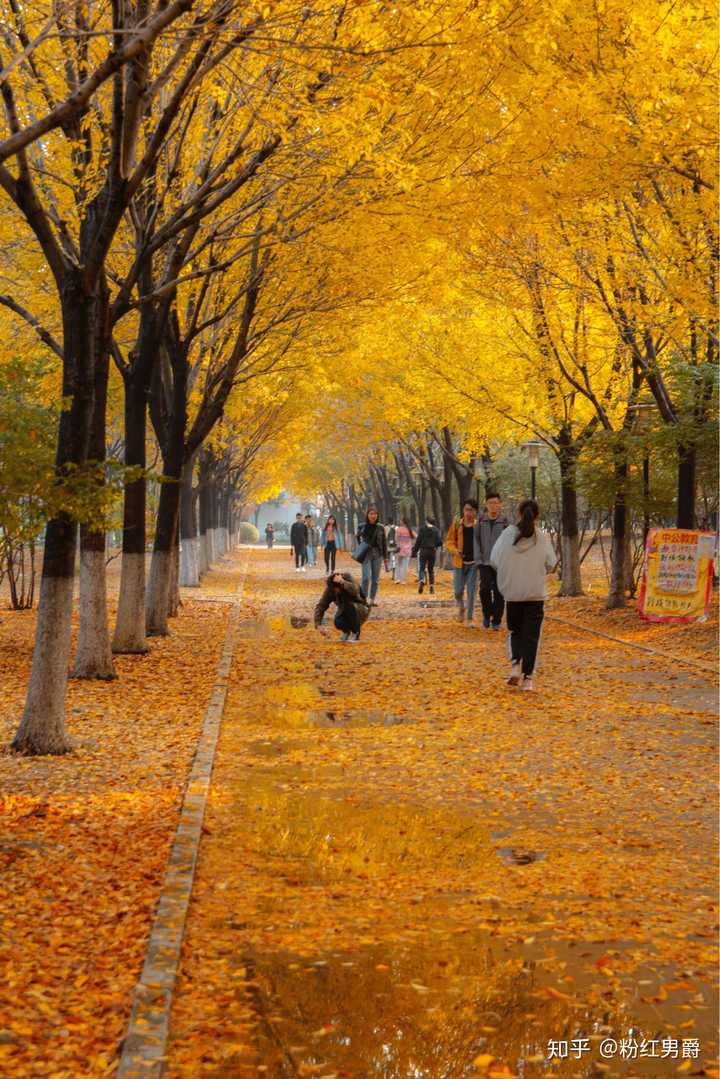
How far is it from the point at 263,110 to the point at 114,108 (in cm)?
205

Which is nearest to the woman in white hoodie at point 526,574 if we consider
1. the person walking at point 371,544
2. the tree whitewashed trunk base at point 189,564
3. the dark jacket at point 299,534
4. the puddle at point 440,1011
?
the puddle at point 440,1011

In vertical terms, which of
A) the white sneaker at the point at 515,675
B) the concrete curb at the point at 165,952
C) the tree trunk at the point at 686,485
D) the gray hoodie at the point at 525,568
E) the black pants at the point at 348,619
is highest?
the tree trunk at the point at 686,485

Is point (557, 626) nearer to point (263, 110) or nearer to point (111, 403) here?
point (111, 403)

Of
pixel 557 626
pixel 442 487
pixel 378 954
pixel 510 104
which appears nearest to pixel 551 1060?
pixel 378 954

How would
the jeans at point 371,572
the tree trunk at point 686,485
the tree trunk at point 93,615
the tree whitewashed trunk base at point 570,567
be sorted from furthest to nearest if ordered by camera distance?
the tree whitewashed trunk base at point 570,567, the jeans at point 371,572, the tree trunk at point 686,485, the tree trunk at point 93,615

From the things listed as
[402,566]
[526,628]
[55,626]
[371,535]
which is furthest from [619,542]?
[55,626]

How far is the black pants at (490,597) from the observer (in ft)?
69.7

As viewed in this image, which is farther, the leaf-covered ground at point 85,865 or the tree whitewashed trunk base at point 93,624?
the tree whitewashed trunk base at point 93,624

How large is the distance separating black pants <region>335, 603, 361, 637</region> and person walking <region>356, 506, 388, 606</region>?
3.70 metres

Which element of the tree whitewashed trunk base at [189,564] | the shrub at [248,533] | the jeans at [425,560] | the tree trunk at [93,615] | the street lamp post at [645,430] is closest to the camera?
the tree trunk at [93,615]

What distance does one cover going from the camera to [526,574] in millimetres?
13719

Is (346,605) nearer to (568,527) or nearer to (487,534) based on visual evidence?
(487,534)

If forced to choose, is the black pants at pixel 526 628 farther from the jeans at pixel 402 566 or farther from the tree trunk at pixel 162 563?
the jeans at pixel 402 566

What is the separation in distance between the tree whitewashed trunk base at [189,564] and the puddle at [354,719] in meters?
21.6
